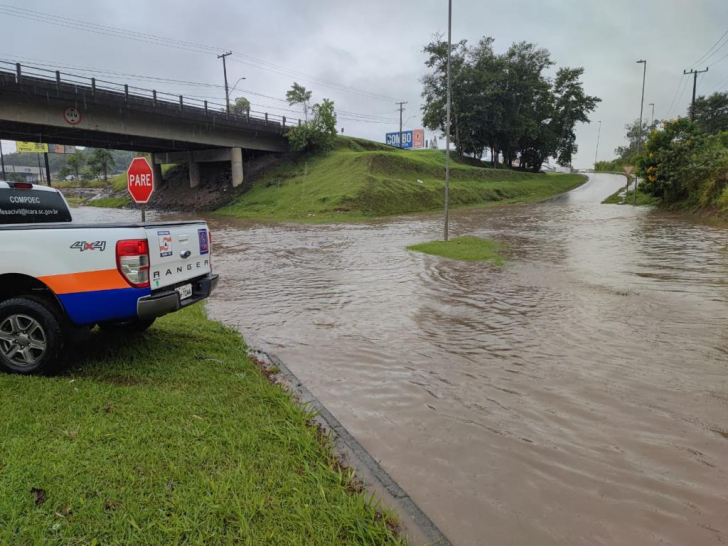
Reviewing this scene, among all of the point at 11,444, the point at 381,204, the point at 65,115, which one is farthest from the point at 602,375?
the point at 65,115

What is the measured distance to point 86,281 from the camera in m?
3.95

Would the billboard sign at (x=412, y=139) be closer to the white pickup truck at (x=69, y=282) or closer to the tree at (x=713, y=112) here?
the tree at (x=713, y=112)

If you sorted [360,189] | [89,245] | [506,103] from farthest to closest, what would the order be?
1. [506,103]
2. [360,189]
3. [89,245]

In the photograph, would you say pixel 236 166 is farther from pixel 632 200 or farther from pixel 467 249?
pixel 632 200

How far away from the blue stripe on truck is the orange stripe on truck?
4cm

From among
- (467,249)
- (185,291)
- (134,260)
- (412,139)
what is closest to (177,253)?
(185,291)

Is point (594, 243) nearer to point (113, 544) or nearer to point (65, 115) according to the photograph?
point (113, 544)

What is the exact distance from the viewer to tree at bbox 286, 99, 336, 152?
40.0 m

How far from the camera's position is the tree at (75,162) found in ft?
272

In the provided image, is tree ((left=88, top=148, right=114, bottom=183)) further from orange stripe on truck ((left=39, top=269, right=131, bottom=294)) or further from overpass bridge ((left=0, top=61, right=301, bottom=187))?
orange stripe on truck ((left=39, top=269, right=131, bottom=294))

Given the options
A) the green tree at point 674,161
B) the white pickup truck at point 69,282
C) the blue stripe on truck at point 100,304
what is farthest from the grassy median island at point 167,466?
the green tree at point 674,161

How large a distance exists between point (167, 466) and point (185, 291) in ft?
7.32

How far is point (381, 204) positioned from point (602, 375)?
25.0 metres

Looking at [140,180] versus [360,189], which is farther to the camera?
[360,189]
